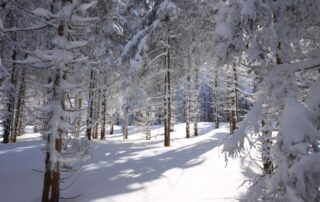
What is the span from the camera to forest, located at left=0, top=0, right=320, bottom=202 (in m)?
4.25

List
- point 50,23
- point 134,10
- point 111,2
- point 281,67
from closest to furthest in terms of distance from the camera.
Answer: point 281,67, point 50,23, point 111,2, point 134,10

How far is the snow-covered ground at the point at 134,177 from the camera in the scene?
8.05 meters

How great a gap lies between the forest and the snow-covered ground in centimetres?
4

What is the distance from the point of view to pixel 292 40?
4711 mm

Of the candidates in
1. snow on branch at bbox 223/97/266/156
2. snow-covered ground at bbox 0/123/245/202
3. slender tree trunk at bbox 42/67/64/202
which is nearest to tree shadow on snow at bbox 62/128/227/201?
snow-covered ground at bbox 0/123/245/202

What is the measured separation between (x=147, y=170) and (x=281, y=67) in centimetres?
658

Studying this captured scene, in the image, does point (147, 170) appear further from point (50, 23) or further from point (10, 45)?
point (10, 45)

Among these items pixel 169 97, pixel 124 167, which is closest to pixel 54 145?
pixel 124 167

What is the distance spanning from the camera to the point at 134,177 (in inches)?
364

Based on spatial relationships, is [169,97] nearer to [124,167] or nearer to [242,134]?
[124,167]

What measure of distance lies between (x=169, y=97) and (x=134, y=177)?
7.20 m

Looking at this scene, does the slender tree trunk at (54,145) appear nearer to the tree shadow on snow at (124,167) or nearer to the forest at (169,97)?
the forest at (169,97)

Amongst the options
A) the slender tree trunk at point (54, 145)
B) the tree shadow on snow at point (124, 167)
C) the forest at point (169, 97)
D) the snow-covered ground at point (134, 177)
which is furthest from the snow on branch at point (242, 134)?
the tree shadow on snow at point (124, 167)

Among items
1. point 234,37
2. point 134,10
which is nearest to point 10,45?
point 134,10
